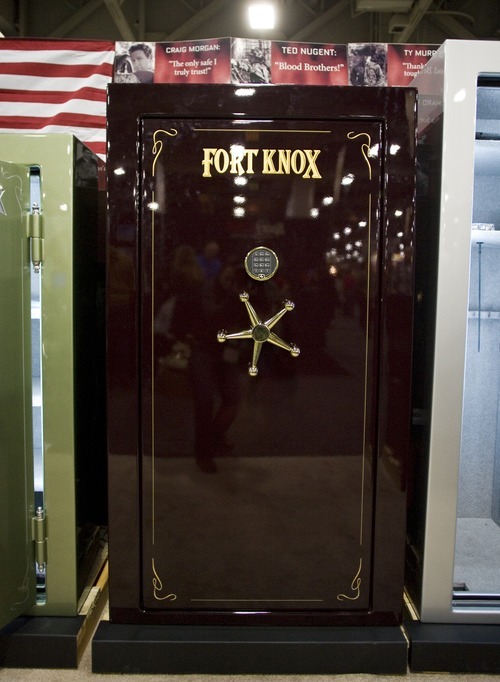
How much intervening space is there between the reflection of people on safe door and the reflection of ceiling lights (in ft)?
11.9

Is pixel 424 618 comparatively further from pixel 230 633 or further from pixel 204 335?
pixel 204 335

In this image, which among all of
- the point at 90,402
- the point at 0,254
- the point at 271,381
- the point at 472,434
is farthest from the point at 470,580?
the point at 0,254

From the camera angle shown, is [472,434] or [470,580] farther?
[472,434]

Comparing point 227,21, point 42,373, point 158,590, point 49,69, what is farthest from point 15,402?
point 227,21

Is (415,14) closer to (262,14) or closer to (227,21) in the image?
(262,14)

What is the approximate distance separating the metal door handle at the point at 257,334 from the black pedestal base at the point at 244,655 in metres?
0.76

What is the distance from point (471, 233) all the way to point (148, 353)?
0.99 meters

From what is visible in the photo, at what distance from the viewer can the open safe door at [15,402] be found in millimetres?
1386

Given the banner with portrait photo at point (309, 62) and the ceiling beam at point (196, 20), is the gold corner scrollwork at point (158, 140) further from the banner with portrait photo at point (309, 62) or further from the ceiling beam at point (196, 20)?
the ceiling beam at point (196, 20)

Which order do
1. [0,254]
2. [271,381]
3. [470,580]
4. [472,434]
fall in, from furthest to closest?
[472,434] → [470,580] → [271,381] → [0,254]

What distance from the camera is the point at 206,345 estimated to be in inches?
56.9

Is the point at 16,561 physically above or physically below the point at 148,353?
below

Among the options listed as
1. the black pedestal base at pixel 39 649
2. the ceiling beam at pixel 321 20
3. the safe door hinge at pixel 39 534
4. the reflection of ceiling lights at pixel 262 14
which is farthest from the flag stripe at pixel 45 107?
the ceiling beam at pixel 321 20

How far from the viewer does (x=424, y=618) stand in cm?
151
